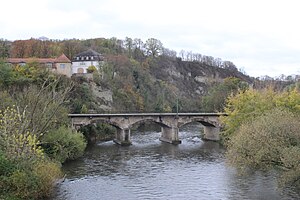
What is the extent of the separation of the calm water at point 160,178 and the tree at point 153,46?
111m

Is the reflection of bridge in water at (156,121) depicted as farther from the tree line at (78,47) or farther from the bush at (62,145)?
the tree line at (78,47)

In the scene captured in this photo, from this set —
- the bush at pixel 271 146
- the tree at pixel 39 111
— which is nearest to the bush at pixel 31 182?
the tree at pixel 39 111

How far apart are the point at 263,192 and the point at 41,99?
23.8 meters

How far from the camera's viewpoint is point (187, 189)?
3584 cm

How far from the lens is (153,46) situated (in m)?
169

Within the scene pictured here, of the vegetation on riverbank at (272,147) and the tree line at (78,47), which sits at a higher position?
the tree line at (78,47)

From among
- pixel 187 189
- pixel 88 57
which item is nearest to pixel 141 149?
pixel 187 189

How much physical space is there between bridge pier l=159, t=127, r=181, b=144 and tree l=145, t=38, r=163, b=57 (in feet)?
326

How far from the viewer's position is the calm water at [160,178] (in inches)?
1329

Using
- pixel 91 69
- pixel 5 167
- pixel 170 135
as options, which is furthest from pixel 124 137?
pixel 91 69

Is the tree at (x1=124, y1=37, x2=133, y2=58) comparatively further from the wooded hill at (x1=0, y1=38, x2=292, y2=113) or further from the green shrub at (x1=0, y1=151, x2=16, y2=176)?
the green shrub at (x1=0, y1=151, x2=16, y2=176)

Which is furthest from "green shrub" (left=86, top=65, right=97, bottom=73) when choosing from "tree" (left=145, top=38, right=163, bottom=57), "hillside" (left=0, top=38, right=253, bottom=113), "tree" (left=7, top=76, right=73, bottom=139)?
"tree" (left=145, top=38, right=163, bottom=57)

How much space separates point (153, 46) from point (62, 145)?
12607cm

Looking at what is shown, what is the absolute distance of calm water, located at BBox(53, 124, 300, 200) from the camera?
111 feet
